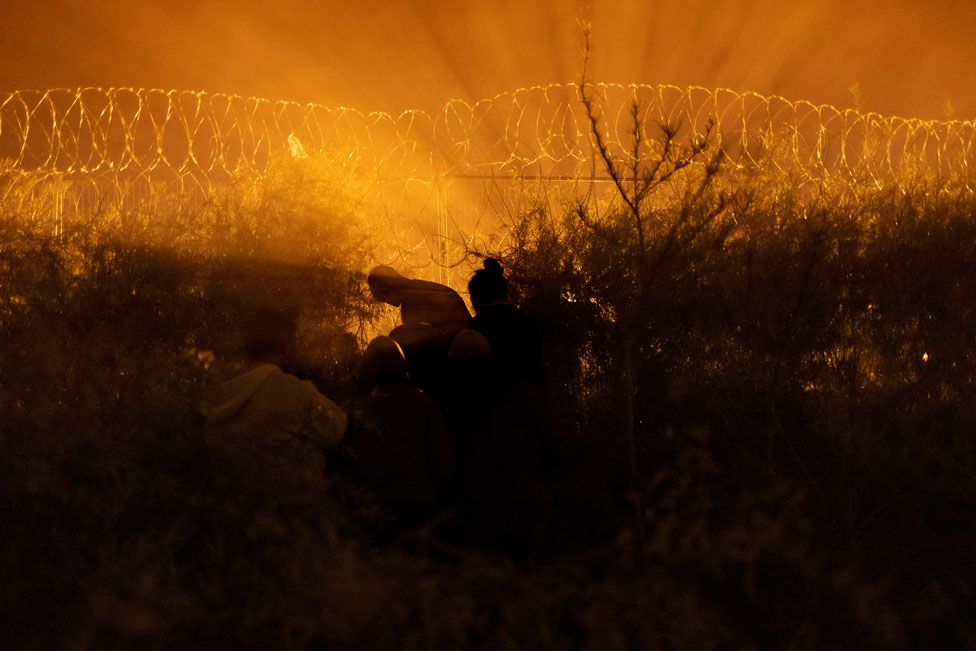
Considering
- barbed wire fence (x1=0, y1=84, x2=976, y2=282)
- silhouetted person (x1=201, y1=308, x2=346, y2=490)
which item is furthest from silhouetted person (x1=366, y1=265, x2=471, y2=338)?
silhouetted person (x1=201, y1=308, x2=346, y2=490)

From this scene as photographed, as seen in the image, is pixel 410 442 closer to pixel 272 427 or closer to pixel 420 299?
pixel 272 427

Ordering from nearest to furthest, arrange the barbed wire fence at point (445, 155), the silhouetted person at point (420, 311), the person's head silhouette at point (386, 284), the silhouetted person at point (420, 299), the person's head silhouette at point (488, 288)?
the silhouetted person at point (420, 311)
the person's head silhouette at point (488, 288)
the silhouetted person at point (420, 299)
the person's head silhouette at point (386, 284)
the barbed wire fence at point (445, 155)

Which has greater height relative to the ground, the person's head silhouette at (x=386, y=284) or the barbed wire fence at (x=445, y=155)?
the barbed wire fence at (x=445, y=155)

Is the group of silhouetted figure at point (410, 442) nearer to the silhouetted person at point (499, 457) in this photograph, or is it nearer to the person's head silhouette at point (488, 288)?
the silhouetted person at point (499, 457)

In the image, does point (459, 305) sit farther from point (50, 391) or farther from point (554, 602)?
point (554, 602)

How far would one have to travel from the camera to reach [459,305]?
228 inches

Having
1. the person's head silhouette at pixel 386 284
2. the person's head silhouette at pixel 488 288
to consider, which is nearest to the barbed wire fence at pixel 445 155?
the person's head silhouette at pixel 386 284

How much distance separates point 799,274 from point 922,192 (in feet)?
Answer: 4.71

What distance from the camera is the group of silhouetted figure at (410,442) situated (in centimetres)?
398

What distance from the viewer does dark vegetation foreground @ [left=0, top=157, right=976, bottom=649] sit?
3381 millimetres

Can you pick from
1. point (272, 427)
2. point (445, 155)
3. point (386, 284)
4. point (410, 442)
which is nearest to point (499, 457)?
point (410, 442)

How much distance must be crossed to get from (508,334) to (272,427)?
4.89 ft

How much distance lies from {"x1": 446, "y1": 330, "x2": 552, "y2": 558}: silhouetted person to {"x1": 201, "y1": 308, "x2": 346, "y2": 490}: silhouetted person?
1.81ft

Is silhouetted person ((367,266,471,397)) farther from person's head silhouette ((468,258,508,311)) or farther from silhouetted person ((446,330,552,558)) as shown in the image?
silhouetted person ((446,330,552,558))
